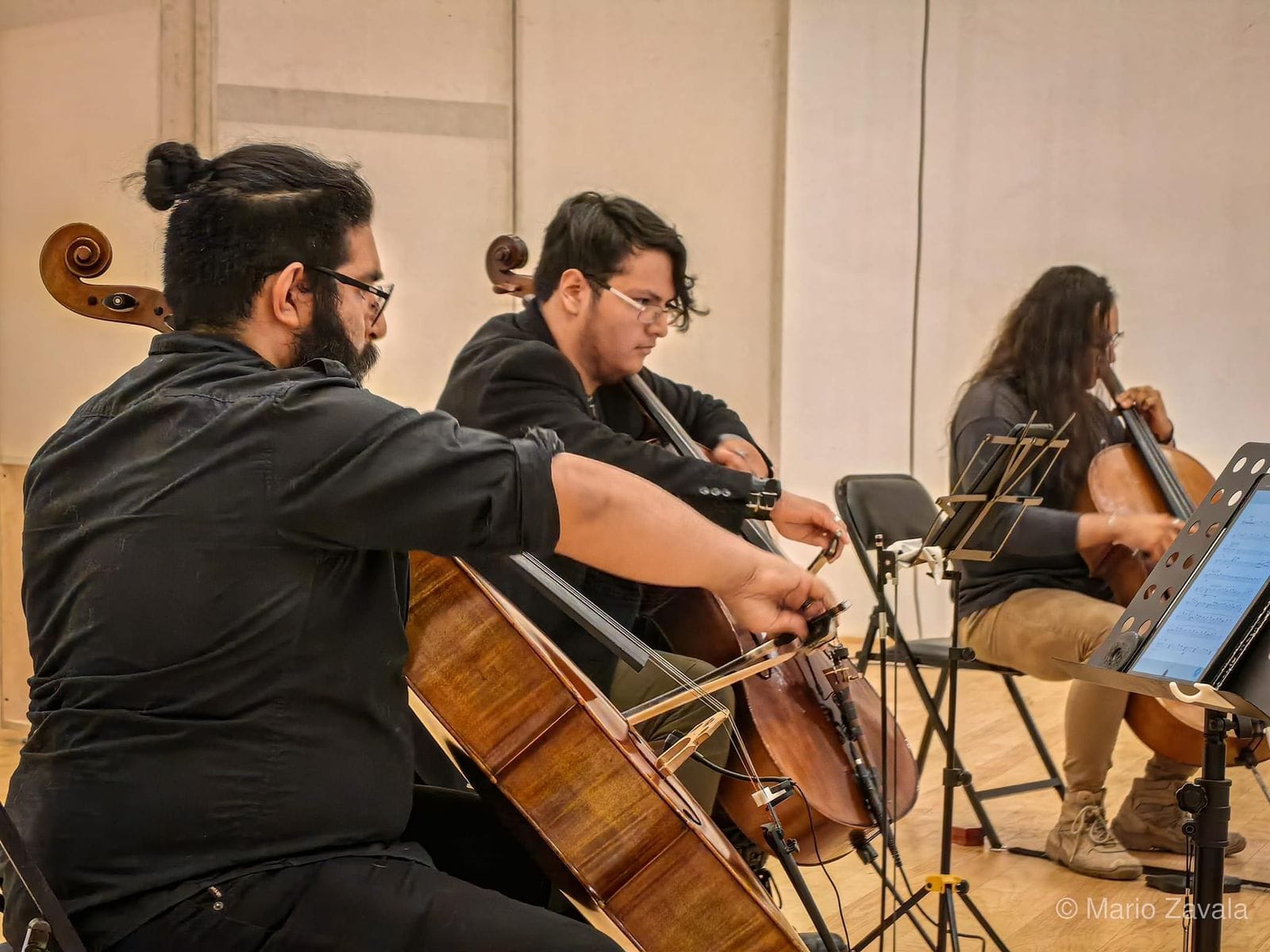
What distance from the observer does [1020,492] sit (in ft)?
10.8

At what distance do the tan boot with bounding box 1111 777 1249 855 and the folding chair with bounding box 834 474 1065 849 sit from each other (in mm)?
170

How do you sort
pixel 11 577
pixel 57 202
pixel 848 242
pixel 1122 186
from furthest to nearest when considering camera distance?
1. pixel 848 242
2. pixel 1122 186
3. pixel 57 202
4. pixel 11 577

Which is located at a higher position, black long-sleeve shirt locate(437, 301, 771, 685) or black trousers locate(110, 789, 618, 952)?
black long-sleeve shirt locate(437, 301, 771, 685)

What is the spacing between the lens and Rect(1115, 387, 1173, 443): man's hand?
3506 millimetres

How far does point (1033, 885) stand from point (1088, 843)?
0.71 feet

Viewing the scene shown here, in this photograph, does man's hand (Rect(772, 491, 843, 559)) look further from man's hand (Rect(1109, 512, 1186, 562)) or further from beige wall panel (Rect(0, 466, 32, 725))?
beige wall panel (Rect(0, 466, 32, 725))

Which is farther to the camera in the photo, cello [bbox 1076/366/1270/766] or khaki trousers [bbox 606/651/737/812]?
cello [bbox 1076/366/1270/766]

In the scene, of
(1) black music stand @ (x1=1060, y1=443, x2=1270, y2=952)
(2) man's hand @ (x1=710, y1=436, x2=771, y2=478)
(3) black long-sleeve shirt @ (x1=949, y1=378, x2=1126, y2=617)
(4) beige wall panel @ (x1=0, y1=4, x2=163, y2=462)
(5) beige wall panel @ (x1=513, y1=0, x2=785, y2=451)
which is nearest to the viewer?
(1) black music stand @ (x1=1060, y1=443, x2=1270, y2=952)

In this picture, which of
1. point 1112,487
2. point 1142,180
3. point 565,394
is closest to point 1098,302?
point 1112,487

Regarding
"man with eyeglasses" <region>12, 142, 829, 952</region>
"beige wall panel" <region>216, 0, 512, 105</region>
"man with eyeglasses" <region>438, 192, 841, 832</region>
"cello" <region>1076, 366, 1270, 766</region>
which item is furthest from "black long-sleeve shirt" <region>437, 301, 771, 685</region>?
"beige wall panel" <region>216, 0, 512, 105</region>

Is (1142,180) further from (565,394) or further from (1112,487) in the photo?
(565,394)

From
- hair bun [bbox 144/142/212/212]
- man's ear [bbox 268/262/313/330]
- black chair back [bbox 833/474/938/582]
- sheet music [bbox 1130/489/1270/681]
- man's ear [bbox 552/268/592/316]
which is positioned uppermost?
hair bun [bbox 144/142/212/212]

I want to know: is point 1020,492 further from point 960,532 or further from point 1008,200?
point 1008,200

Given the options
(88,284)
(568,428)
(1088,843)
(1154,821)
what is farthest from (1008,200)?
(88,284)
